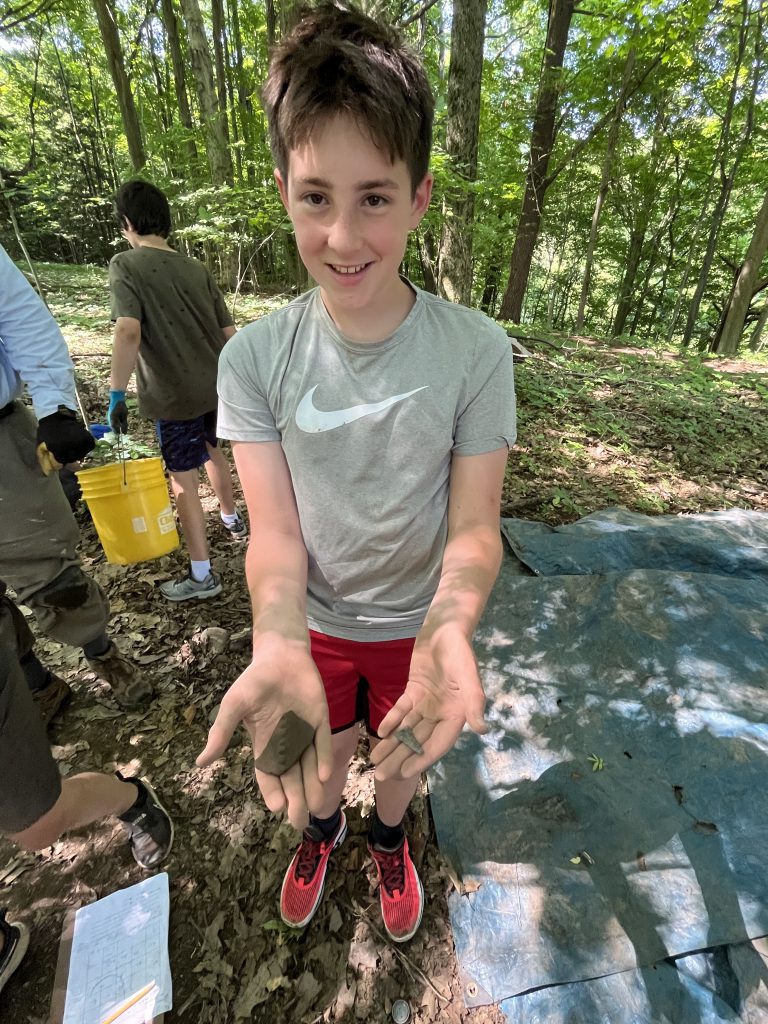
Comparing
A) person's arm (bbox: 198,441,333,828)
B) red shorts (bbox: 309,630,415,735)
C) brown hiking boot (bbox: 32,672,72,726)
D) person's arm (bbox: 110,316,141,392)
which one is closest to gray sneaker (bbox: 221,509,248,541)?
person's arm (bbox: 110,316,141,392)

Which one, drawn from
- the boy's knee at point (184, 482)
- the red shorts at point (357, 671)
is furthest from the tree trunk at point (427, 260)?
the red shorts at point (357, 671)

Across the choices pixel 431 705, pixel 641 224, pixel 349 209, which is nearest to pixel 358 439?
pixel 349 209

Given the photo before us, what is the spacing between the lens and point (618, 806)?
2.06 meters

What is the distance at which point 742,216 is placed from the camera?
58.9ft

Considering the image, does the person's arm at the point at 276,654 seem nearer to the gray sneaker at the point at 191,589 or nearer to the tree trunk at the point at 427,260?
the gray sneaker at the point at 191,589

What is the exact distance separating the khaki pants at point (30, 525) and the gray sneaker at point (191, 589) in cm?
105

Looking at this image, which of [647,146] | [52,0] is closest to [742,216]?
[647,146]

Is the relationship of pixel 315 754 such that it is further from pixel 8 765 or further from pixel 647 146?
pixel 647 146

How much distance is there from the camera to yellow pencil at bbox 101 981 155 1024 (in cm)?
167

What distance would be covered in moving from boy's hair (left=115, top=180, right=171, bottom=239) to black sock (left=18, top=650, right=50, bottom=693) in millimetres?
2563

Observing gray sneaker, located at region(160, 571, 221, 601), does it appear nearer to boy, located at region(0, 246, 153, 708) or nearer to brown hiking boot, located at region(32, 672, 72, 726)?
brown hiking boot, located at region(32, 672, 72, 726)

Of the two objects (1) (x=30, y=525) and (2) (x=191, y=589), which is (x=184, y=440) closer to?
(2) (x=191, y=589)

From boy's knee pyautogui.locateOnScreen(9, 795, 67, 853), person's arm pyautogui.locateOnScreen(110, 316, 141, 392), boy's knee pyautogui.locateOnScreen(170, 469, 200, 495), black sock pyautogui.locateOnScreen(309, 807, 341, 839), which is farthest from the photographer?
boy's knee pyautogui.locateOnScreen(170, 469, 200, 495)

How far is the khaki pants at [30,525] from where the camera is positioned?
2.13 meters
